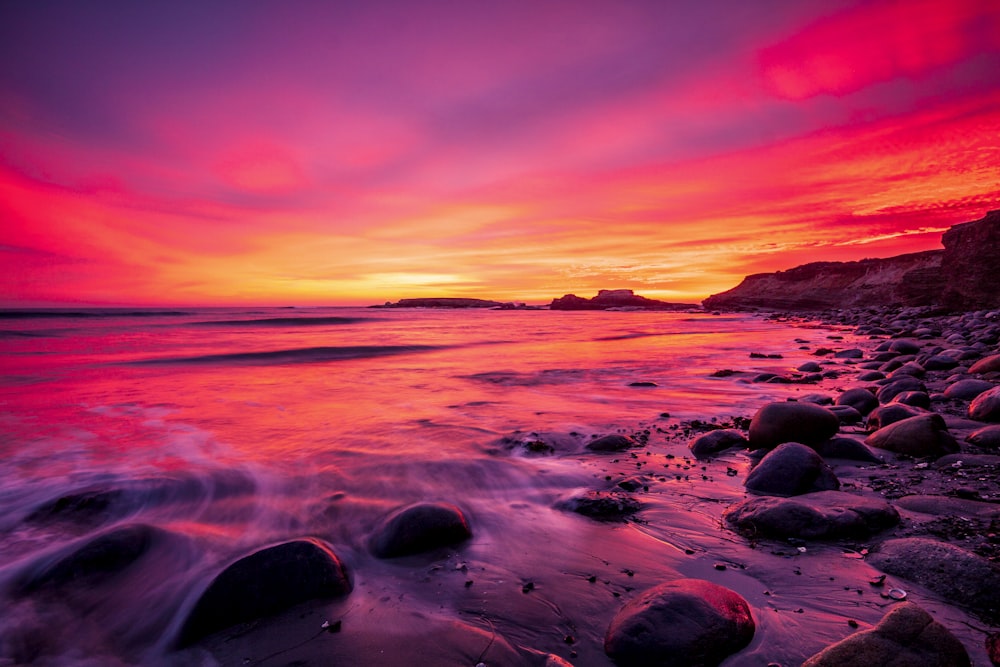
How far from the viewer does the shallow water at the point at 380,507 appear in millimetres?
2229

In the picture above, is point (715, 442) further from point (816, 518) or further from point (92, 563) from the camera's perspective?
point (92, 563)

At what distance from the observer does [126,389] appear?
28.0 ft

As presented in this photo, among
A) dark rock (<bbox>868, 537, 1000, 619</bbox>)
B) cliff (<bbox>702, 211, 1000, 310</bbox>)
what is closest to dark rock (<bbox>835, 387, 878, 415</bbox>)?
dark rock (<bbox>868, 537, 1000, 619</bbox>)

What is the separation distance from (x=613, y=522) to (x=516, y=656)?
1413 millimetres

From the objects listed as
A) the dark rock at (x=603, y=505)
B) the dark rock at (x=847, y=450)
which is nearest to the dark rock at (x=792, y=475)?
the dark rock at (x=847, y=450)

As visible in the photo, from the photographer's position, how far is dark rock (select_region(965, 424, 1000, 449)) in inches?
153

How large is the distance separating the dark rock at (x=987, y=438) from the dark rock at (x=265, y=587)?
5512mm

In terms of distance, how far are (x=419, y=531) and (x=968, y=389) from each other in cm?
713

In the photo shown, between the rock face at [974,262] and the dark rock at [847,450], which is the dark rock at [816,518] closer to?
the dark rock at [847,450]

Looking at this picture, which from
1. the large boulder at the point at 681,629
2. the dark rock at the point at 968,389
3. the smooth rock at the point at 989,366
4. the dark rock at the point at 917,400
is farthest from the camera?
the smooth rock at the point at 989,366

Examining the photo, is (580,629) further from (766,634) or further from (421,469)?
(421,469)

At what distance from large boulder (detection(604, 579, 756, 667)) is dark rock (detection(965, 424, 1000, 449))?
145 inches

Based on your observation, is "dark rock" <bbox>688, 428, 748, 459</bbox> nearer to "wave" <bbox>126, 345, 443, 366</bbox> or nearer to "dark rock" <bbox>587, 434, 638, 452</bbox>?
"dark rock" <bbox>587, 434, 638, 452</bbox>

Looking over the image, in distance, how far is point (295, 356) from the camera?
14898 millimetres
